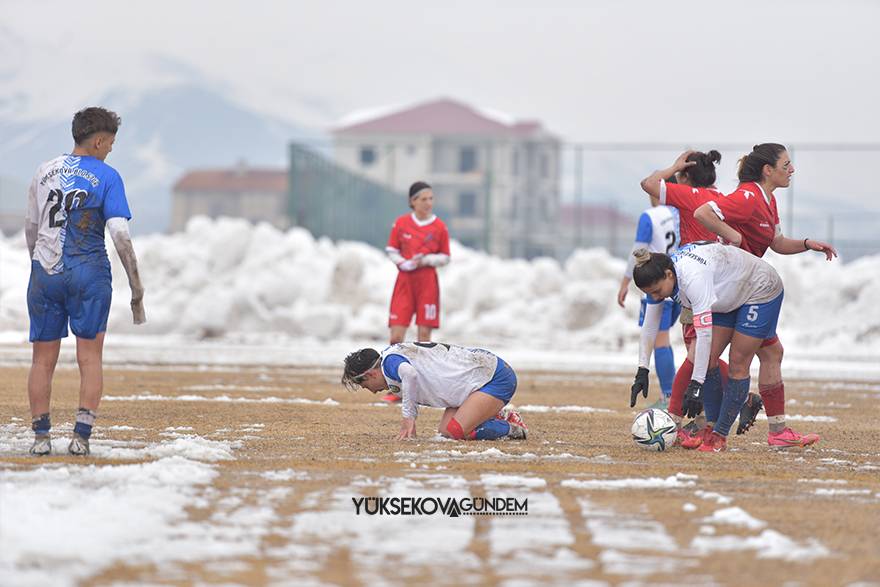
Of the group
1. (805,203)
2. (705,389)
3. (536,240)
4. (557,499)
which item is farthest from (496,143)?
(557,499)

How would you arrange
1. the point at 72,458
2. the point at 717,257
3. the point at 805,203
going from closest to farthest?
the point at 72,458, the point at 717,257, the point at 805,203

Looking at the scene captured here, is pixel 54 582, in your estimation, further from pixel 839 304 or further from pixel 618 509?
pixel 839 304

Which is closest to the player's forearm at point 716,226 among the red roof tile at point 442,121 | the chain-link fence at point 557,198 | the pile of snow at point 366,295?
the pile of snow at point 366,295

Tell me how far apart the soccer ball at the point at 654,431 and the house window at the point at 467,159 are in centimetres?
3831

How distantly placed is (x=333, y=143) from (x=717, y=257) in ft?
95.4

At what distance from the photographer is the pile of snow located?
24.8 metres

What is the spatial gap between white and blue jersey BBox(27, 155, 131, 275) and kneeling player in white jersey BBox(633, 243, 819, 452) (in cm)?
287

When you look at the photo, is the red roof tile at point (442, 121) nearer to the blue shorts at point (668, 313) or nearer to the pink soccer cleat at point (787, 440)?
the blue shorts at point (668, 313)

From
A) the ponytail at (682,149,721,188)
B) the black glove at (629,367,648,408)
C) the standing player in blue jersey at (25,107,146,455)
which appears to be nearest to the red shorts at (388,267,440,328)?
the ponytail at (682,149,721,188)

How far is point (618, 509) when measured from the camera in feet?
18.8

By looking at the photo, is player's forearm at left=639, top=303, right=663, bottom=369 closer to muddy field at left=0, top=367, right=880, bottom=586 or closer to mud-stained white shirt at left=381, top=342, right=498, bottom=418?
muddy field at left=0, top=367, right=880, bottom=586

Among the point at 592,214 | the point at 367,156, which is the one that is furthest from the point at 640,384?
the point at 367,156

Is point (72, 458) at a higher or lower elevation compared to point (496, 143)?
lower

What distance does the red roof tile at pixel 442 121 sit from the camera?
9044cm
